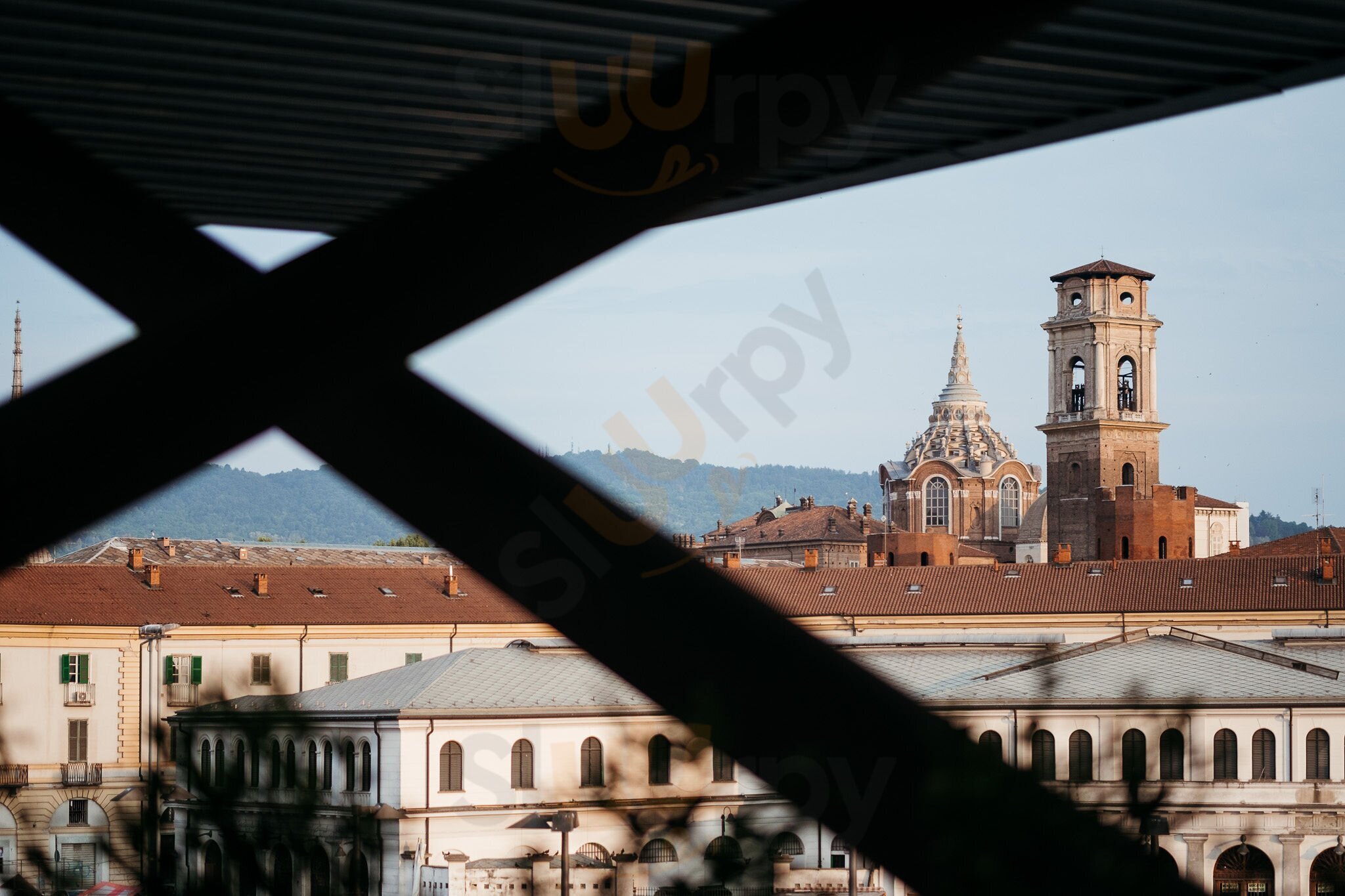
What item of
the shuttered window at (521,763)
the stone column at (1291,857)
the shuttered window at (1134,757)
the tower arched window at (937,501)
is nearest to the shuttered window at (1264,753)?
the stone column at (1291,857)

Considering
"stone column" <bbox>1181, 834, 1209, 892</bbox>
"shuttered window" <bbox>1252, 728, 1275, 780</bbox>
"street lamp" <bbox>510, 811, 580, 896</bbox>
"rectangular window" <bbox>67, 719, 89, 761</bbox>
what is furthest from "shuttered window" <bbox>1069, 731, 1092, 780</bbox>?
"rectangular window" <bbox>67, 719, 89, 761</bbox>

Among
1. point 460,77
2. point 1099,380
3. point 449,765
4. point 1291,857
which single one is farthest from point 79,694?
point 1099,380

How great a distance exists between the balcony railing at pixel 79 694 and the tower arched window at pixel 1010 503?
54473 mm

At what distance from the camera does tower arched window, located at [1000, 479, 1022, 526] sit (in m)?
81.9

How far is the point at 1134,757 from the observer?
152 cm

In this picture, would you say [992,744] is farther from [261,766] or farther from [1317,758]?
[1317,758]

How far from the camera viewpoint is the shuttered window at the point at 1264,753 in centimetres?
2772

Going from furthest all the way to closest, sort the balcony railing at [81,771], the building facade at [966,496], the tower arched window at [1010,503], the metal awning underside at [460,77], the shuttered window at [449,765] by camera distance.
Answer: the tower arched window at [1010,503] < the building facade at [966,496] < the shuttered window at [449,765] < the balcony railing at [81,771] < the metal awning underside at [460,77]

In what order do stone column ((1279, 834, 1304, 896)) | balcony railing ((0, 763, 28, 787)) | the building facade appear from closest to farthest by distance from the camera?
1. balcony railing ((0, 763, 28, 787))
2. stone column ((1279, 834, 1304, 896))
3. the building facade

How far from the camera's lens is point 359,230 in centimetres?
145

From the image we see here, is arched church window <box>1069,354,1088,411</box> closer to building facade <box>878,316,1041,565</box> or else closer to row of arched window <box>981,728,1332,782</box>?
building facade <box>878,316,1041,565</box>

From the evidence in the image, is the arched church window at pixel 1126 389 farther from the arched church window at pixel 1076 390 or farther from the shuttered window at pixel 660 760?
the shuttered window at pixel 660 760

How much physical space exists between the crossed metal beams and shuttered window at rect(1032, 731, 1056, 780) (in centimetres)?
3

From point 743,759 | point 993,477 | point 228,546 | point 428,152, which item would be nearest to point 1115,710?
point 743,759
